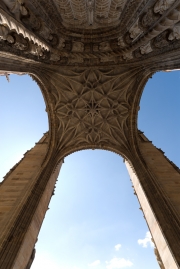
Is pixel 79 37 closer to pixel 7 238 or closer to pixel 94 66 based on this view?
pixel 94 66

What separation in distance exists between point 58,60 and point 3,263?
982 centimetres

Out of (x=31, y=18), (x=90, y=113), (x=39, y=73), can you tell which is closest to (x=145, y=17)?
(x=31, y=18)

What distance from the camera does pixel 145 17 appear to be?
293 inches

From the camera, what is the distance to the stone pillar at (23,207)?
6688mm

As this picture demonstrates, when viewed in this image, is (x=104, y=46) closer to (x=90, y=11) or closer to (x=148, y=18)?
(x=90, y=11)

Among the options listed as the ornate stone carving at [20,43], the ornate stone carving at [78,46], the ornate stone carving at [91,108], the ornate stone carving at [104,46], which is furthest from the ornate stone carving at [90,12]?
the ornate stone carving at [20,43]

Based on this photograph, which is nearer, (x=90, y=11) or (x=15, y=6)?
(x=15, y=6)

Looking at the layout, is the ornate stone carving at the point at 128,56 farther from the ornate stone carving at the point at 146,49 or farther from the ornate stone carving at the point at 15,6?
the ornate stone carving at the point at 15,6

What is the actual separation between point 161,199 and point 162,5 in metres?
7.61

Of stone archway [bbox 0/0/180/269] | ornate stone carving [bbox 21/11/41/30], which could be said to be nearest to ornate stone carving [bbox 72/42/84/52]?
stone archway [bbox 0/0/180/269]

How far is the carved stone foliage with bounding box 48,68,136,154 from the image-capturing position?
48.0ft

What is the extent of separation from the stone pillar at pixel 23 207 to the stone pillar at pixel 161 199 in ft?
16.9

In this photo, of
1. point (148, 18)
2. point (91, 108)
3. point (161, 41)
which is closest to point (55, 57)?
point (148, 18)

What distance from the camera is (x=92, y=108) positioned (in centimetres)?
1584
